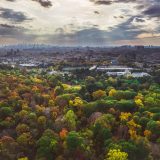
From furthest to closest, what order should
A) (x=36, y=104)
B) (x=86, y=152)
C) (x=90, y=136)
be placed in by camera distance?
1. (x=36, y=104)
2. (x=90, y=136)
3. (x=86, y=152)

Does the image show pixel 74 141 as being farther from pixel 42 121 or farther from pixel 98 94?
pixel 98 94

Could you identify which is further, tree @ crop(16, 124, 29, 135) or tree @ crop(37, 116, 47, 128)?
tree @ crop(37, 116, 47, 128)

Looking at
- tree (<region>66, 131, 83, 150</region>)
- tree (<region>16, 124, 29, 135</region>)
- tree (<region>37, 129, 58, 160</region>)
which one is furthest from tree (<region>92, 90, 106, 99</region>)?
tree (<region>66, 131, 83, 150</region>)

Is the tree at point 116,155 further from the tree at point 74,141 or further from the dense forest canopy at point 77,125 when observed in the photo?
the tree at point 74,141

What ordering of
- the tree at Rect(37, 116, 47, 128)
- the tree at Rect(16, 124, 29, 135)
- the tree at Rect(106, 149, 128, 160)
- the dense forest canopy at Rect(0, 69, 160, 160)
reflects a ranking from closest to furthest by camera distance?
the tree at Rect(106, 149, 128, 160) < the dense forest canopy at Rect(0, 69, 160, 160) < the tree at Rect(16, 124, 29, 135) < the tree at Rect(37, 116, 47, 128)

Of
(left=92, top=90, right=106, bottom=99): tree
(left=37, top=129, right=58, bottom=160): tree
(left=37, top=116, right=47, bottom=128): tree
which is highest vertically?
(left=92, top=90, right=106, bottom=99): tree

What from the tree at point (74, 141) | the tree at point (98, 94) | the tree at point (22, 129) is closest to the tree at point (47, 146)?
the tree at point (74, 141)

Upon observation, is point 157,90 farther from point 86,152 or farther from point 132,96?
point 86,152

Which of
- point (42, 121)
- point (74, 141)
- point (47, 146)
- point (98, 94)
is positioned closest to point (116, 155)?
point (74, 141)

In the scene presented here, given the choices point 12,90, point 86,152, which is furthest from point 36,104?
point 86,152

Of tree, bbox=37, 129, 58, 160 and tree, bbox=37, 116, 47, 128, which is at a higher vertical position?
tree, bbox=37, 116, 47, 128

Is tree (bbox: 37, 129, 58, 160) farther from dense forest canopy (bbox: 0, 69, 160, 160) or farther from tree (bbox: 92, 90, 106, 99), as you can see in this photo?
tree (bbox: 92, 90, 106, 99)
